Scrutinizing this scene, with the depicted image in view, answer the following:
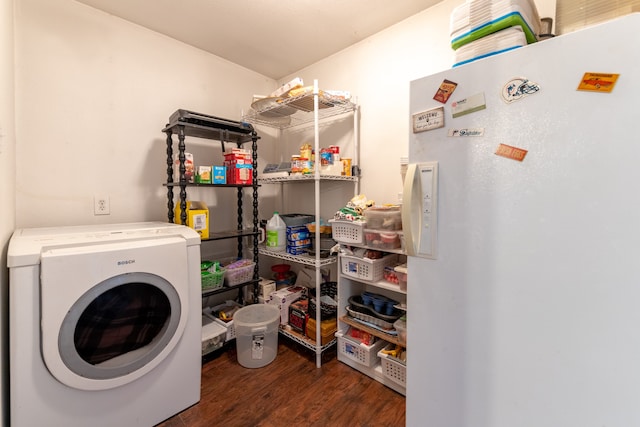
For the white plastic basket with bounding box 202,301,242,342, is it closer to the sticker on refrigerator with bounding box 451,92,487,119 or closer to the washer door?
the washer door

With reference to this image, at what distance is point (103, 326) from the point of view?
117 centimetres

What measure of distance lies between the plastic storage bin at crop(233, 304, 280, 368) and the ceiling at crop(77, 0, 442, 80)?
195 centimetres

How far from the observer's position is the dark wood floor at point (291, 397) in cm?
132

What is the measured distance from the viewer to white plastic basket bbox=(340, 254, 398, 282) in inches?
61.9

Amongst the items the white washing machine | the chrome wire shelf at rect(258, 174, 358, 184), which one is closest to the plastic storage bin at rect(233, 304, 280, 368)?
the white washing machine

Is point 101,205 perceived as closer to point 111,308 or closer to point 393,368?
point 111,308

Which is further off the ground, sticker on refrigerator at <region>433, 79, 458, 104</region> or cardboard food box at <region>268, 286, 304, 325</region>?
sticker on refrigerator at <region>433, 79, 458, 104</region>

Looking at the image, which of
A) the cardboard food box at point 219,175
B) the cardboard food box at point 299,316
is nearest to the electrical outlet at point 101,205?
the cardboard food box at point 219,175

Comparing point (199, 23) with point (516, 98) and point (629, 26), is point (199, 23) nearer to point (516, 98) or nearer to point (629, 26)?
point (516, 98)

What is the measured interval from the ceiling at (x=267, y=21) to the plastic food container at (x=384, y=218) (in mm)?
1229

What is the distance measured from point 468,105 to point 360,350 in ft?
4.78

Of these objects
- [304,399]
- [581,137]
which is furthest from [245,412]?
[581,137]

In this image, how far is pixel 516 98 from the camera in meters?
0.73

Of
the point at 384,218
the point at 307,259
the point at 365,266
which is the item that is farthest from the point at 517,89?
the point at 307,259
